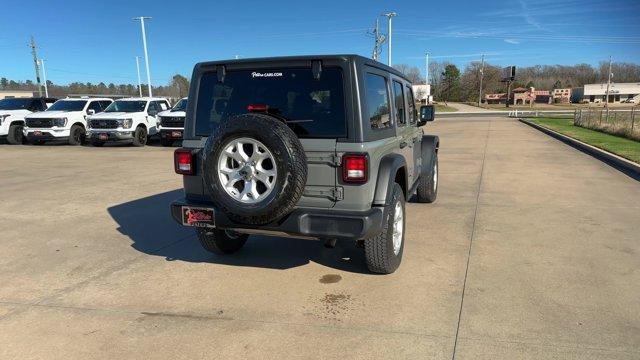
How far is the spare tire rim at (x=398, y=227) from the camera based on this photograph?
4.35 m

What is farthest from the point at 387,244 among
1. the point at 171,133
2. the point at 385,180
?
the point at 171,133

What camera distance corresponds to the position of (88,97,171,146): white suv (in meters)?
16.6

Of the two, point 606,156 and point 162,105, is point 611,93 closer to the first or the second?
point 606,156

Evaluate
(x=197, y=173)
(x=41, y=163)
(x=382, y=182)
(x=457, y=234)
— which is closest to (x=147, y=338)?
(x=197, y=173)

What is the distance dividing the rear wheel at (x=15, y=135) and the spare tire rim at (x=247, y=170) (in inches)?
744

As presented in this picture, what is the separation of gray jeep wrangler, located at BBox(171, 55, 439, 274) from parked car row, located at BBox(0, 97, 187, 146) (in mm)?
13099

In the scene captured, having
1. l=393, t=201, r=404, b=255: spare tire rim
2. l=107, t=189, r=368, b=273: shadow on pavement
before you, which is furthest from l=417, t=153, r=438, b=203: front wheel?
l=393, t=201, r=404, b=255: spare tire rim

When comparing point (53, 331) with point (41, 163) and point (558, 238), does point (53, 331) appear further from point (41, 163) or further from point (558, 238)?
point (41, 163)

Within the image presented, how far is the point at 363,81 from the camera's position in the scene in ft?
12.5

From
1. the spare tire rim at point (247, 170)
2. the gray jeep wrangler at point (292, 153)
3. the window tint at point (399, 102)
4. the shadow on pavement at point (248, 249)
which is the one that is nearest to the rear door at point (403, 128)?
the window tint at point (399, 102)

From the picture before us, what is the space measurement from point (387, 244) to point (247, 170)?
140 centimetres

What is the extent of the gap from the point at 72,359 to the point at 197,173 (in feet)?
5.78

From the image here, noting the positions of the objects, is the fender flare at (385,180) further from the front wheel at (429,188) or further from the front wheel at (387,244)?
the front wheel at (429,188)

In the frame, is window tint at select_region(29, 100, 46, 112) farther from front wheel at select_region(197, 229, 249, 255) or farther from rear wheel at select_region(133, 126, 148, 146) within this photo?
Answer: front wheel at select_region(197, 229, 249, 255)
